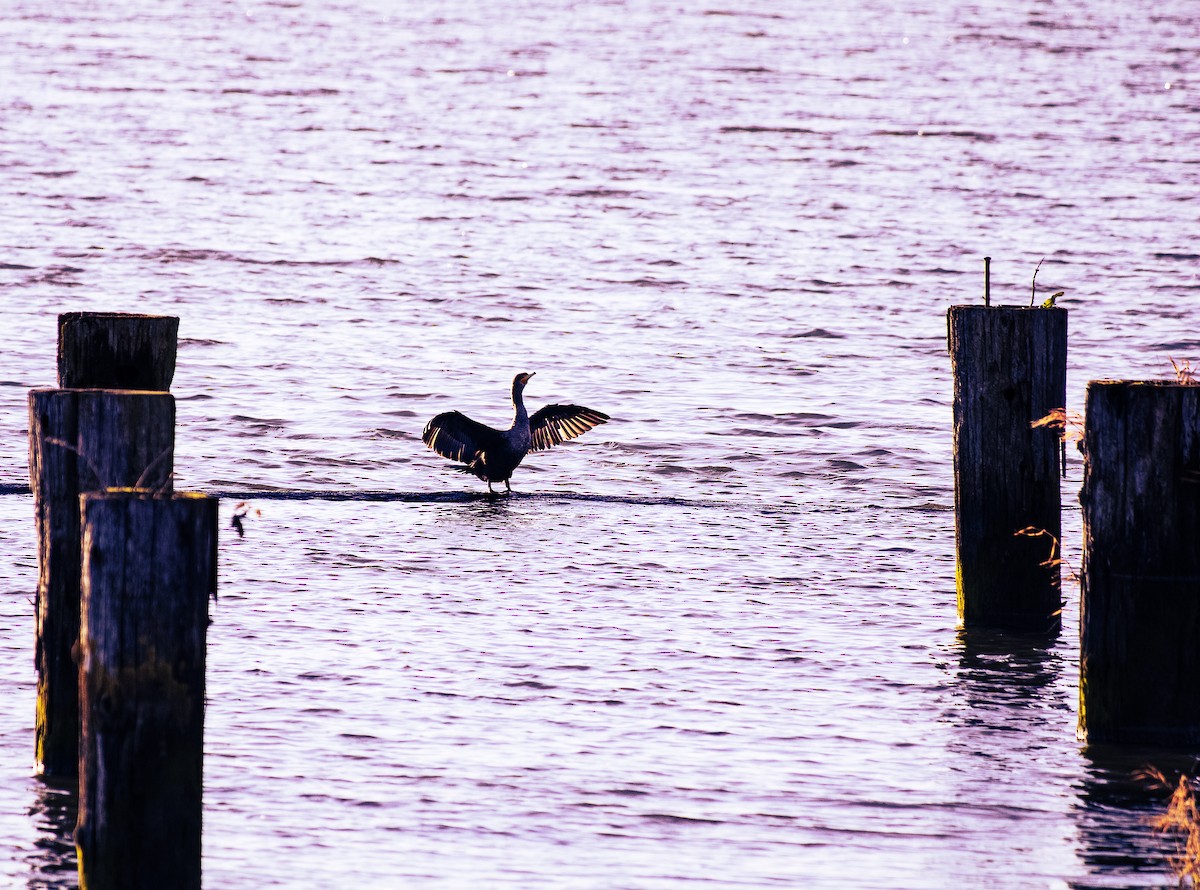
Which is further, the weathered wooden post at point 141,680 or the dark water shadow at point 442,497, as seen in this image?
the dark water shadow at point 442,497

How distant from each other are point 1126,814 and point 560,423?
817cm

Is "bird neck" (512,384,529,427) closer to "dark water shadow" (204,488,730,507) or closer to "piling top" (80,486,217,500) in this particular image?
"dark water shadow" (204,488,730,507)

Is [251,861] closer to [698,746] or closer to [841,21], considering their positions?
[698,746]

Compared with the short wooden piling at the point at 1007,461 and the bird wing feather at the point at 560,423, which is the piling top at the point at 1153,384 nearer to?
the short wooden piling at the point at 1007,461

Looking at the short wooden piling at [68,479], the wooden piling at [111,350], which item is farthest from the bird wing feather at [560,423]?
the short wooden piling at [68,479]

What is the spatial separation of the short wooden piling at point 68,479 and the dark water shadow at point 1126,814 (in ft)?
11.1

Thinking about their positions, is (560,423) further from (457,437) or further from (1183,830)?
(1183,830)

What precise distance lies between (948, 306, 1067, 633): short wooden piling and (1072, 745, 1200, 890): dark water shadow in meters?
1.49

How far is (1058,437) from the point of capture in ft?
30.7

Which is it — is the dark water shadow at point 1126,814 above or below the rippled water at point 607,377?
below

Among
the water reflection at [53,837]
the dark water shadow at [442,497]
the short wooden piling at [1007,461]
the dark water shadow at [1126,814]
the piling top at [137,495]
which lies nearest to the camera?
the piling top at [137,495]

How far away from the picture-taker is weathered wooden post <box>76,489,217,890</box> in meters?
5.61

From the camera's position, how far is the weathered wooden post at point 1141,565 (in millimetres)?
7234

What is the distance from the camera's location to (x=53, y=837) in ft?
21.8
